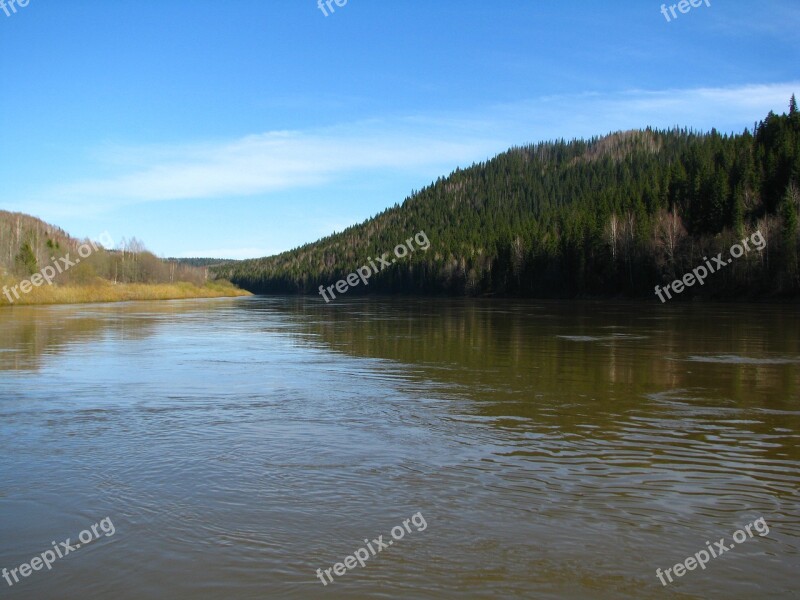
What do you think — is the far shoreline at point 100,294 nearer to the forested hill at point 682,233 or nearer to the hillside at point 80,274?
the hillside at point 80,274

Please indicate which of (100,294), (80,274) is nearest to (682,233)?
(100,294)

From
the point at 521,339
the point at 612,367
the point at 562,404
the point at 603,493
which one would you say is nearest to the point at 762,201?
the point at 521,339

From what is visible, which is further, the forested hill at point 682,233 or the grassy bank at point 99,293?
the forested hill at point 682,233

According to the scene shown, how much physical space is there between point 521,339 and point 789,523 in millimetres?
24094

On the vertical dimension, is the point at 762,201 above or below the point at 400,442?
above

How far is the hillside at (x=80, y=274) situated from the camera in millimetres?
77431

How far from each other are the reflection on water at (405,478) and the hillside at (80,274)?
63552mm

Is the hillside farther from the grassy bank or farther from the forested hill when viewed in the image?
the forested hill

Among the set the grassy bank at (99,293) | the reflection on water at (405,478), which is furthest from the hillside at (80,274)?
the reflection on water at (405,478)

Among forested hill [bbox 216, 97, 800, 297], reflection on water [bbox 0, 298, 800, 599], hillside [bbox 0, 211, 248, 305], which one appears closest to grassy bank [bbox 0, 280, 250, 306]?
hillside [bbox 0, 211, 248, 305]

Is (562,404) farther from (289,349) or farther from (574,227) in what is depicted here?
(574,227)

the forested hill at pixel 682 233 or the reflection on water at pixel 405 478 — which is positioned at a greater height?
the forested hill at pixel 682 233

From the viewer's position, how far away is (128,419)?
43.1 ft

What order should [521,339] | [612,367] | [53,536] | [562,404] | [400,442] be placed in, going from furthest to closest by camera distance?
[521,339]
[612,367]
[562,404]
[400,442]
[53,536]
